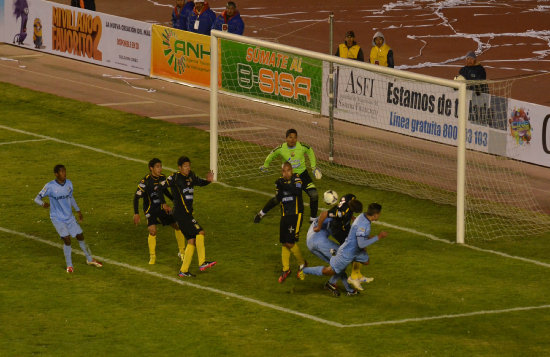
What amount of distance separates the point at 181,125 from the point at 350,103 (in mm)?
4903

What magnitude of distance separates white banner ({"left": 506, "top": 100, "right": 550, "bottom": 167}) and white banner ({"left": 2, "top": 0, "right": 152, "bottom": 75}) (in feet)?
41.6

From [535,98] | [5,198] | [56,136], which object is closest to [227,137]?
[56,136]

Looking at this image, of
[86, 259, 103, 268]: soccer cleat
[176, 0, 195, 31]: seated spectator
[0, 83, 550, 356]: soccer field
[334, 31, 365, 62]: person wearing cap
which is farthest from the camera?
[176, 0, 195, 31]: seated spectator

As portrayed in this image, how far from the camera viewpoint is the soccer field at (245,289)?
17.5 m

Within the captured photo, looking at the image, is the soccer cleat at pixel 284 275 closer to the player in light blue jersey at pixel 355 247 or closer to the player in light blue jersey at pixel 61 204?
the player in light blue jersey at pixel 355 247

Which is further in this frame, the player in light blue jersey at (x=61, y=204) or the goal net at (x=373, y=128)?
the goal net at (x=373, y=128)

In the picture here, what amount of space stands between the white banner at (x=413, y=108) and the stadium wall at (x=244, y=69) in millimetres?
22

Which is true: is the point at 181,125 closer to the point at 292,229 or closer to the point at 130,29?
the point at 130,29

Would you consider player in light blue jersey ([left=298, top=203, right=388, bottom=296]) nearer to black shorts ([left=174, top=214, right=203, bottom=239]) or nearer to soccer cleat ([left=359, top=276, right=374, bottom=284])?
soccer cleat ([left=359, top=276, right=374, bottom=284])

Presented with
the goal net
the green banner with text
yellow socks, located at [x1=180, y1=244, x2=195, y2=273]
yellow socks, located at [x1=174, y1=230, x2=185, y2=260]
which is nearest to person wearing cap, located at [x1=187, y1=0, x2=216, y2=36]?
the green banner with text

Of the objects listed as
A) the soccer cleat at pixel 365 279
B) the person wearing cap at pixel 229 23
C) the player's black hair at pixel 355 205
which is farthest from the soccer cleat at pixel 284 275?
the person wearing cap at pixel 229 23

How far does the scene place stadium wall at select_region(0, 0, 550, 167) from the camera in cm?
2638

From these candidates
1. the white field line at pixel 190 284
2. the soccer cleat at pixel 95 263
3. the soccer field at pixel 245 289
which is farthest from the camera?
the soccer cleat at pixel 95 263

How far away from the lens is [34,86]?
35219 millimetres
